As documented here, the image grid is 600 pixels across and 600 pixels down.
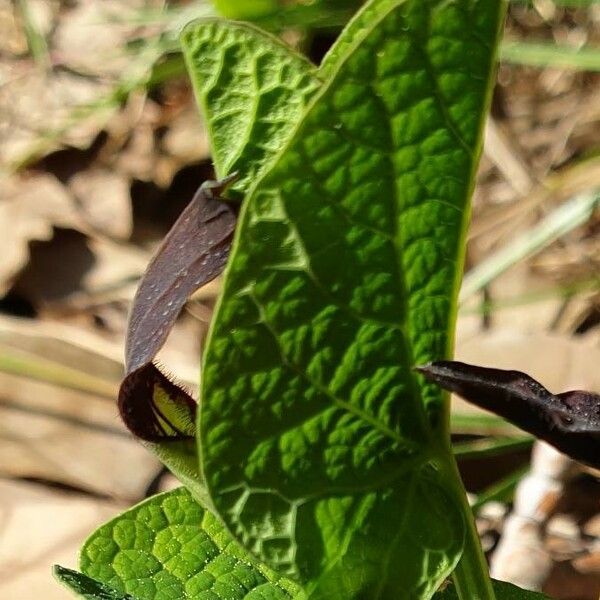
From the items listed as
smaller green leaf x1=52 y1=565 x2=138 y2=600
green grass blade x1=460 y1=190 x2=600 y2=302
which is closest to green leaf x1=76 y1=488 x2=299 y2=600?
smaller green leaf x1=52 y1=565 x2=138 y2=600

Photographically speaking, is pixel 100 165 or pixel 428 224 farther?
pixel 100 165

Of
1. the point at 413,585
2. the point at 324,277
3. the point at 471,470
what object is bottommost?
the point at 413,585

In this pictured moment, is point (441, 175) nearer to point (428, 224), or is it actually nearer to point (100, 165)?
point (428, 224)

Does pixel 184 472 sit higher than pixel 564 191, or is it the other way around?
pixel 564 191

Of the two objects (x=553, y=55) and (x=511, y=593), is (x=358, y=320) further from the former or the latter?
(x=553, y=55)

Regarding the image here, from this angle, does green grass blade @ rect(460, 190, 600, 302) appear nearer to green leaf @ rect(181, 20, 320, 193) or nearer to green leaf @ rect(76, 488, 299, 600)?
green leaf @ rect(76, 488, 299, 600)

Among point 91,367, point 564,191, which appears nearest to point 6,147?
point 91,367

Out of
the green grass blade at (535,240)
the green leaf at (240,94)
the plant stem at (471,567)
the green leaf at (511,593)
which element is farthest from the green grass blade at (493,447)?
the green leaf at (240,94)

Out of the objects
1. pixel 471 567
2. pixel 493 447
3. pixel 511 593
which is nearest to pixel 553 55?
pixel 493 447
